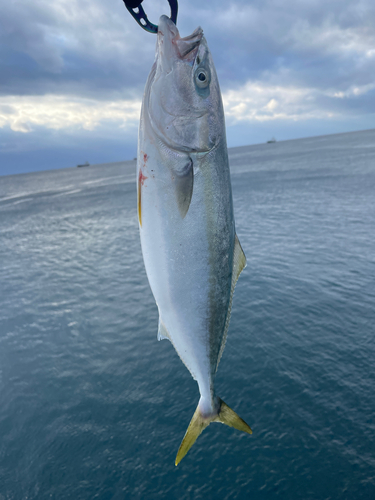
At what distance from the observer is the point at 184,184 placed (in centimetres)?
347

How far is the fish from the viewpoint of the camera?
3.37 meters

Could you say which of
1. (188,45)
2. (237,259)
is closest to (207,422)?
(237,259)

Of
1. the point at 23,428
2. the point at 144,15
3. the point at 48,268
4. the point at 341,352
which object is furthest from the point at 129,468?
the point at 48,268

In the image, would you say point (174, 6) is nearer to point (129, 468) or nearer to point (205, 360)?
point (205, 360)

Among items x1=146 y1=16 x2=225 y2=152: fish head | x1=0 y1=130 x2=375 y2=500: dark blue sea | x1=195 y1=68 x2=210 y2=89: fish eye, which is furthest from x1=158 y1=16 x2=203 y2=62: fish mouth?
x1=0 y1=130 x2=375 y2=500: dark blue sea

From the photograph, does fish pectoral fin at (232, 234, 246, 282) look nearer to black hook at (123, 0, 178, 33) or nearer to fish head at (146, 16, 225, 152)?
fish head at (146, 16, 225, 152)

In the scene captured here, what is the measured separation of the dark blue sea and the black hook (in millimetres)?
13682

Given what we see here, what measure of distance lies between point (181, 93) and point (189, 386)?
15.2m

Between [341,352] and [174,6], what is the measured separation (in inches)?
692

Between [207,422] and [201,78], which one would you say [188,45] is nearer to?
[201,78]

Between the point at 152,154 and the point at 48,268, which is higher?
the point at 152,154

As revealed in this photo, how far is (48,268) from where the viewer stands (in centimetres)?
3403

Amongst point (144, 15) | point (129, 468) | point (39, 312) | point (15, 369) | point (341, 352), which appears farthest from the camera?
point (39, 312)

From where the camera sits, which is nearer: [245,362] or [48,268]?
[245,362]
